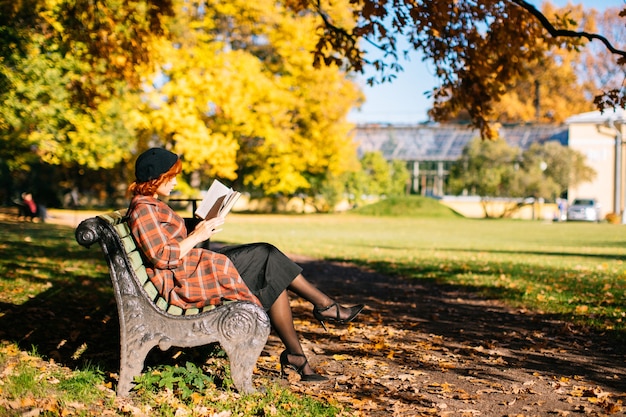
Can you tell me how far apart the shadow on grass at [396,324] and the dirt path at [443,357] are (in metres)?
0.02

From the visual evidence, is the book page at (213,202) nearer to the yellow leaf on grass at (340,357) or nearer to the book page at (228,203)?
the book page at (228,203)

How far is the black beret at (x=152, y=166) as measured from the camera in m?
4.05

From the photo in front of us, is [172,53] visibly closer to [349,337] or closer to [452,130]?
[349,337]

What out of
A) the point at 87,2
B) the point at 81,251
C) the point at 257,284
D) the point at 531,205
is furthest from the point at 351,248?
the point at 531,205

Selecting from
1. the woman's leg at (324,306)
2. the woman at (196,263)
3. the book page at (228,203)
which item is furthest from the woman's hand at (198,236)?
the woman's leg at (324,306)

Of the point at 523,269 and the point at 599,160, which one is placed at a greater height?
the point at 599,160

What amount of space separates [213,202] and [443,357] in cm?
233

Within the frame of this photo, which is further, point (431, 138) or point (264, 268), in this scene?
point (431, 138)

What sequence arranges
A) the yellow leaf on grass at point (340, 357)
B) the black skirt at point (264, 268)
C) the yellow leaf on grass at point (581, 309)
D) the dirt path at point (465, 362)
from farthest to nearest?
the yellow leaf on grass at point (581, 309)
the yellow leaf on grass at point (340, 357)
the black skirt at point (264, 268)
the dirt path at point (465, 362)

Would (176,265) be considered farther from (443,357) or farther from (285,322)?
(443,357)

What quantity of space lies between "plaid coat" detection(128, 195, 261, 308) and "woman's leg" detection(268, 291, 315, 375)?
289 millimetres

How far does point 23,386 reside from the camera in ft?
12.9

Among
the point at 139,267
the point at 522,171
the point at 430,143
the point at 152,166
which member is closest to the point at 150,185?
the point at 152,166

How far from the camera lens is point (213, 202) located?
414 centimetres
